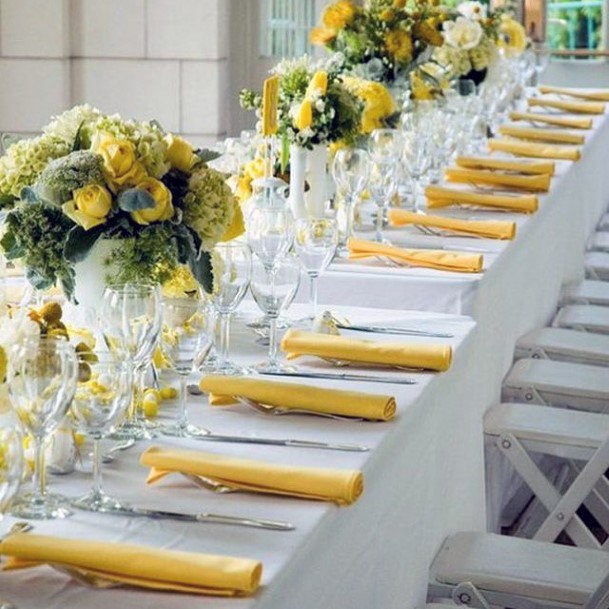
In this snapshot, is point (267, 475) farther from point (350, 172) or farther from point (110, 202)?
point (350, 172)

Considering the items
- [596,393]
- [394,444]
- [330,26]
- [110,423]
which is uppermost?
[330,26]

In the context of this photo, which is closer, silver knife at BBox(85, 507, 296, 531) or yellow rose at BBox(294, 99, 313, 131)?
silver knife at BBox(85, 507, 296, 531)

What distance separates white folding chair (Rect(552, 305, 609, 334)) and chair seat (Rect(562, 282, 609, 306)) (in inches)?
7.5

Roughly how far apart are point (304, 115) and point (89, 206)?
1470 millimetres

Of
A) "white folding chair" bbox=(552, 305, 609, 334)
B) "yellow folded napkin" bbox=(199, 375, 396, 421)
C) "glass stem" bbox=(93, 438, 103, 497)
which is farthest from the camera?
"white folding chair" bbox=(552, 305, 609, 334)

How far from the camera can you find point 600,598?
260 cm

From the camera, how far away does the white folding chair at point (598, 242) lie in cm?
646

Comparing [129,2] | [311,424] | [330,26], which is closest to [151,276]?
[311,424]

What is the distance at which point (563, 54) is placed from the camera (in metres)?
11.8

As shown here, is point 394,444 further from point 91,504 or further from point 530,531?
point 530,531

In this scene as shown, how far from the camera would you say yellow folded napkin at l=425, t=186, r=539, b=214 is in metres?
4.49

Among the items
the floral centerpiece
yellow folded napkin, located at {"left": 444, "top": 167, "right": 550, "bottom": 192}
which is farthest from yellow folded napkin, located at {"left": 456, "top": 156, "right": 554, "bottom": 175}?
the floral centerpiece

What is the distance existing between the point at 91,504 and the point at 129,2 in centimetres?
569

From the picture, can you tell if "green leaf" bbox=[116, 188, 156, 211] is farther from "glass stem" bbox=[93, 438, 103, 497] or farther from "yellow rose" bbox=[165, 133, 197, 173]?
"glass stem" bbox=[93, 438, 103, 497]
